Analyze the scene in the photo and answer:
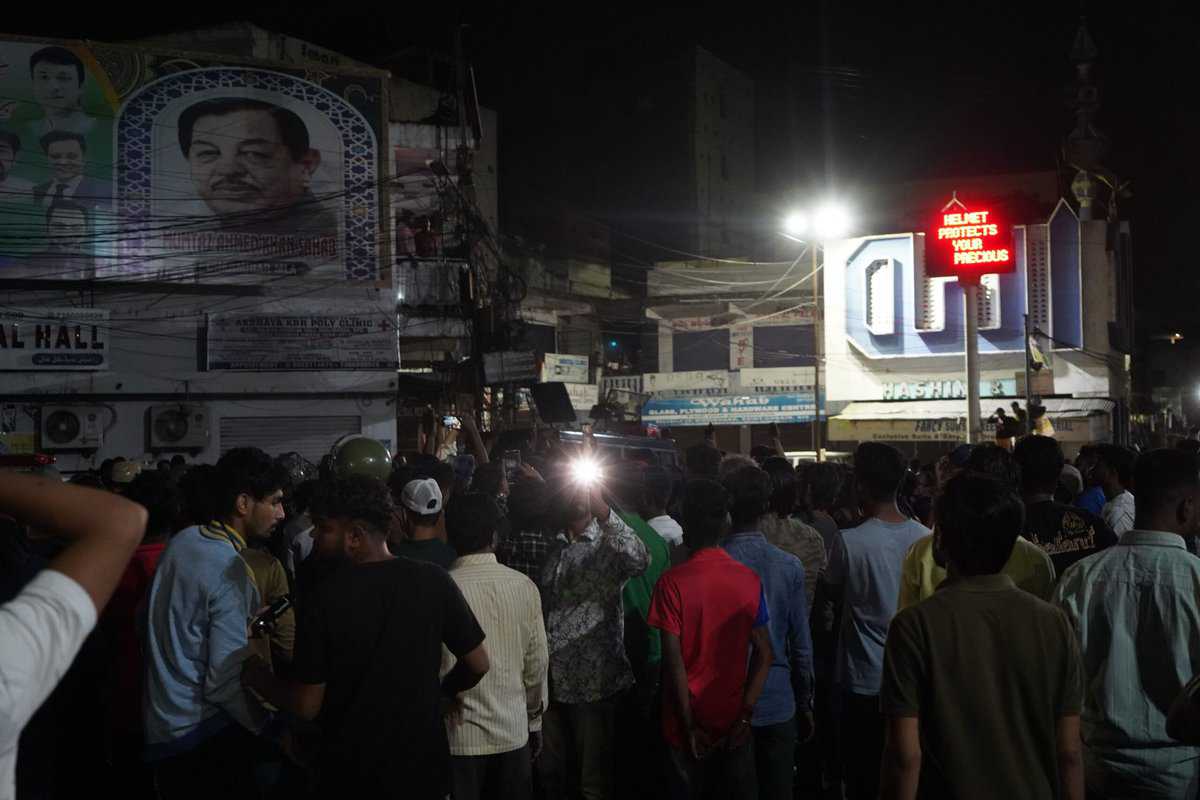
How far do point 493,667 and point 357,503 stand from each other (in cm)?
117

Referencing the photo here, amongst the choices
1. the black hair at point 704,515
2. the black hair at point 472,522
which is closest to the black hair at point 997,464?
the black hair at point 704,515

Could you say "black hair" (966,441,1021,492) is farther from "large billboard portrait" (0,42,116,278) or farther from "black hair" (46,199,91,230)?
"black hair" (46,199,91,230)

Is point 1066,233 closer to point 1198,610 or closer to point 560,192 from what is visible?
point 560,192

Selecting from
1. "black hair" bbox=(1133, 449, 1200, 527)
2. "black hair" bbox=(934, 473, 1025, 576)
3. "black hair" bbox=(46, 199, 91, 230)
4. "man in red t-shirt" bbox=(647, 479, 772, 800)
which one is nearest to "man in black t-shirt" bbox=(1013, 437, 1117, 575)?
"black hair" bbox=(1133, 449, 1200, 527)

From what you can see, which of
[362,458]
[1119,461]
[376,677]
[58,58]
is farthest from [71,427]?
[376,677]

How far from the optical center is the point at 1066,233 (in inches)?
1325

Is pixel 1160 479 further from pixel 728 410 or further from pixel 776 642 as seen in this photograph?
pixel 728 410

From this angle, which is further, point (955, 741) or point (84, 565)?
point (955, 741)

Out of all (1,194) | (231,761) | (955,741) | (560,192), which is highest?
(560,192)

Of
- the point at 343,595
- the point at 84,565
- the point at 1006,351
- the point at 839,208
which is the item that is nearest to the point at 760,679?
the point at 343,595

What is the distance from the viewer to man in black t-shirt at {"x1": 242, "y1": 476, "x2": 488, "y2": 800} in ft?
12.7

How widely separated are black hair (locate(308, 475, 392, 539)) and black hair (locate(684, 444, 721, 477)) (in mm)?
4503

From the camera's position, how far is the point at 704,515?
16.8 feet

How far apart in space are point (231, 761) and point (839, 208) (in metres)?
23.3
